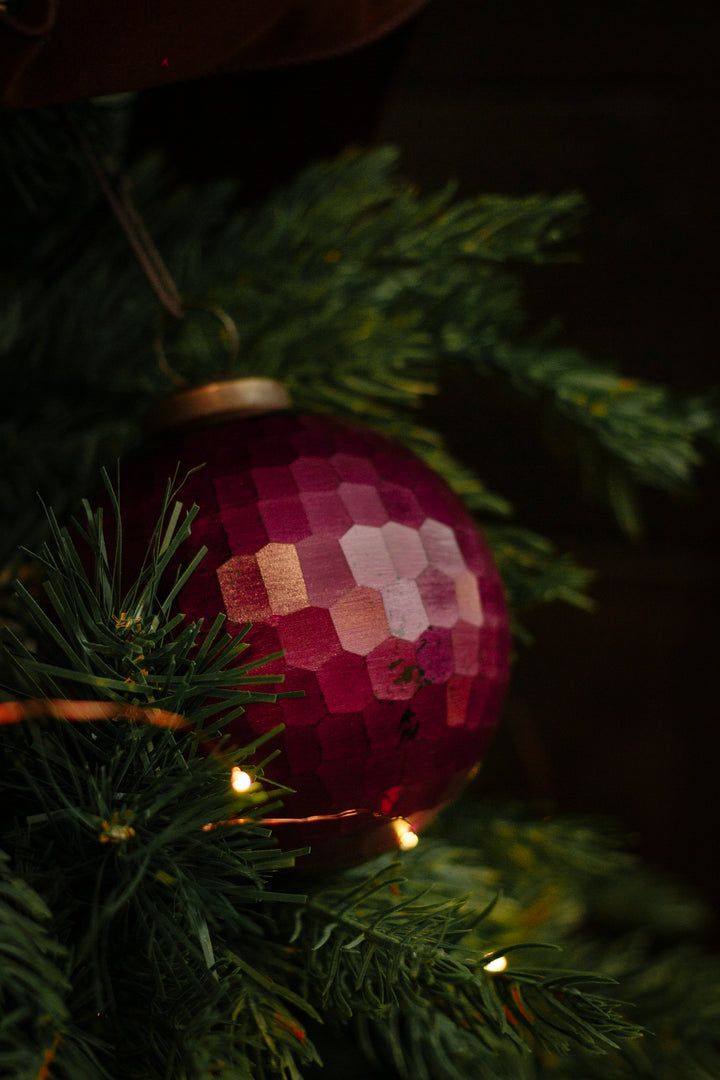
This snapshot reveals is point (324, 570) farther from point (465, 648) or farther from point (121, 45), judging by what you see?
point (121, 45)

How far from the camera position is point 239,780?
0.67ft

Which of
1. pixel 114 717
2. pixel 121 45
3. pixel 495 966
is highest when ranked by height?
pixel 121 45

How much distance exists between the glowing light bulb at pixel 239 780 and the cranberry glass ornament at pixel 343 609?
21 millimetres

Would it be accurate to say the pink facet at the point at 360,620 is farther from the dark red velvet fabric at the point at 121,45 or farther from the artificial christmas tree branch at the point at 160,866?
the dark red velvet fabric at the point at 121,45

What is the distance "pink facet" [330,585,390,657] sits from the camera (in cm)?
23

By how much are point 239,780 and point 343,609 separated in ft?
0.19

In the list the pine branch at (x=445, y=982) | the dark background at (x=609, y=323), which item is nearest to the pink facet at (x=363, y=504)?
the pine branch at (x=445, y=982)

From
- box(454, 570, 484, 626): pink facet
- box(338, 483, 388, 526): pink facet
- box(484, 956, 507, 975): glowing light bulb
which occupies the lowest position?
box(484, 956, 507, 975): glowing light bulb

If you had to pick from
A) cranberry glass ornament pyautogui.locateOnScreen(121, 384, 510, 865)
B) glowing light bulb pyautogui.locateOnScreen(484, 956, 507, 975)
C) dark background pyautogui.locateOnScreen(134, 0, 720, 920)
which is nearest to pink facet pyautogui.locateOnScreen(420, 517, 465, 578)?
cranberry glass ornament pyautogui.locateOnScreen(121, 384, 510, 865)

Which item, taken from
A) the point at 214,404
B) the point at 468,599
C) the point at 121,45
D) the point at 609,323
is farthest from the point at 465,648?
the point at 609,323

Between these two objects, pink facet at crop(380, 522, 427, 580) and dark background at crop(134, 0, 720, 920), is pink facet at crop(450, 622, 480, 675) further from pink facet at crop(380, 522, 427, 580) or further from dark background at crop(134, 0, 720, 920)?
dark background at crop(134, 0, 720, 920)

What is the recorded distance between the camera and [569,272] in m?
0.68

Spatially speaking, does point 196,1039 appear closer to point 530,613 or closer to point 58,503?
point 58,503

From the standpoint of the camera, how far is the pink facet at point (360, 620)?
0.74ft
